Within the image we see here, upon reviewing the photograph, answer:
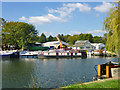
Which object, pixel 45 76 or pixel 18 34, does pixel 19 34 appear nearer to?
pixel 18 34

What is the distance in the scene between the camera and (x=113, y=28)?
43.0 feet

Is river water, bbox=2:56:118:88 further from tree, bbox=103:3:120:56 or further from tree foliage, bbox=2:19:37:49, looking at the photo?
tree foliage, bbox=2:19:37:49

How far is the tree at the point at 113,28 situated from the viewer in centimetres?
1263

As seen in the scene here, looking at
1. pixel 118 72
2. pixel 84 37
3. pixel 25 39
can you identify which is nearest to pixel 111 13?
pixel 118 72

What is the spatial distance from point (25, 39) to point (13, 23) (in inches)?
525

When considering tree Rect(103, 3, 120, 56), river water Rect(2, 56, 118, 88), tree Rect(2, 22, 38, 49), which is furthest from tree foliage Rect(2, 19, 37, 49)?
tree Rect(103, 3, 120, 56)

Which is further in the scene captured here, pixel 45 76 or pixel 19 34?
pixel 19 34

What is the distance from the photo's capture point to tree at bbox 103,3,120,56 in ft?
41.4

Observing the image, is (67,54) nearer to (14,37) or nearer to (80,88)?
(14,37)

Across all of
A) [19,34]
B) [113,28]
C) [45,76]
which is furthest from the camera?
[19,34]

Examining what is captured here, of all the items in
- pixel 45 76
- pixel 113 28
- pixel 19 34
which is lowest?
pixel 45 76

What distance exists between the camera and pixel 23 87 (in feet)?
50.9

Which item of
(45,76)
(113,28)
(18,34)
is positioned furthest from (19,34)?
(113,28)

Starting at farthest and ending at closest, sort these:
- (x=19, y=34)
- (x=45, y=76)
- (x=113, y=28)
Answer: (x=19, y=34)
(x=45, y=76)
(x=113, y=28)
